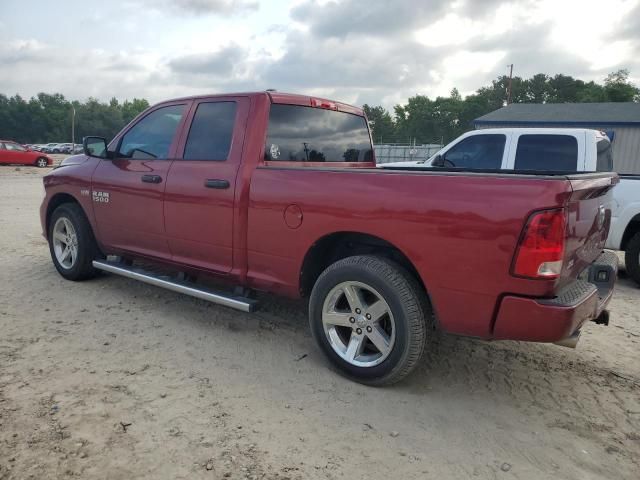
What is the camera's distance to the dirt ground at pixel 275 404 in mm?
2486

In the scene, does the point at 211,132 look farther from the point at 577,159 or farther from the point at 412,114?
the point at 412,114

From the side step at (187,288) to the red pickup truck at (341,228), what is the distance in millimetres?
19

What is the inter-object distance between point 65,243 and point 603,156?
6679mm

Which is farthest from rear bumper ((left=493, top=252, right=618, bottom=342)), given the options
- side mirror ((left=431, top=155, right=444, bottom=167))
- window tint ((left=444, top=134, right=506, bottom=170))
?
side mirror ((left=431, top=155, right=444, bottom=167))

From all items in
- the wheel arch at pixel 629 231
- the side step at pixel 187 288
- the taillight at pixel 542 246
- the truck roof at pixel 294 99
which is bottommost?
the side step at pixel 187 288

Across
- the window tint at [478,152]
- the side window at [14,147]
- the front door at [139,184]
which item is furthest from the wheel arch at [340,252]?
the side window at [14,147]

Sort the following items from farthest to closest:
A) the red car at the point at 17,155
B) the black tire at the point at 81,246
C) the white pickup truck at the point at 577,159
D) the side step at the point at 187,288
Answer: the red car at the point at 17,155
the white pickup truck at the point at 577,159
the black tire at the point at 81,246
the side step at the point at 187,288

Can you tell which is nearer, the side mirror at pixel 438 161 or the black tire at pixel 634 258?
the black tire at pixel 634 258

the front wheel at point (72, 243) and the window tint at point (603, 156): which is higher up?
the window tint at point (603, 156)

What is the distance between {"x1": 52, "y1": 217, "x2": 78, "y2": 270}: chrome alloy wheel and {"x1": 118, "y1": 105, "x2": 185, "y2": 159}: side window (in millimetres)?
1139

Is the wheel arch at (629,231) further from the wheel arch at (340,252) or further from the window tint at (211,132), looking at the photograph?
the window tint at (211,132)

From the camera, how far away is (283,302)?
4898 mm

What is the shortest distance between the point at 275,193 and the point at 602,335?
3.16 metres

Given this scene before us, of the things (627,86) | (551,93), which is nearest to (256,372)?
(627,86)
